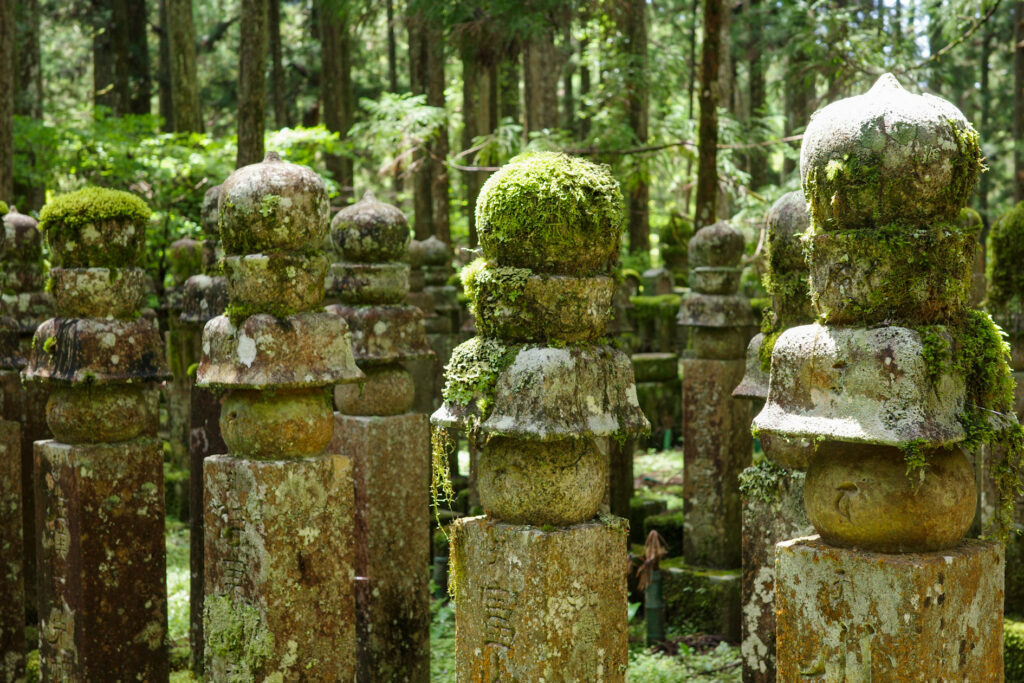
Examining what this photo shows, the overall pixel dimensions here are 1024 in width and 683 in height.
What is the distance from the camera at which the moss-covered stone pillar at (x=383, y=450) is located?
5.77m

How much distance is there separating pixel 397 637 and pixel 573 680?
2.73 meters

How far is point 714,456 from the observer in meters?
7.31

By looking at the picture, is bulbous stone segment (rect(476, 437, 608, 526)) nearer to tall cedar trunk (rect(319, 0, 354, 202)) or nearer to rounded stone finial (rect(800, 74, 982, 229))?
rounded stone finial (rect(800, 74, 982, 229))

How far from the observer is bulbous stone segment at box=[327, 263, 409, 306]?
5883mm

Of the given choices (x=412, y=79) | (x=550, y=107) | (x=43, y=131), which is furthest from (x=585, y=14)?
(x=43, y=131)

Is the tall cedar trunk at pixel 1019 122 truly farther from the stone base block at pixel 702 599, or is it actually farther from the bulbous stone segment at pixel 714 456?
the stone base block at pixel 702 599

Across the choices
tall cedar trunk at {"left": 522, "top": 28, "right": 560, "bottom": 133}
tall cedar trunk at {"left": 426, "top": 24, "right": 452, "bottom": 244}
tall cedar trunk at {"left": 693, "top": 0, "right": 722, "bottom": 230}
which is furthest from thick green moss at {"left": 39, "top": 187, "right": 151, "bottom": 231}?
tall cedar trunk at {"left": 426, "top": 24, "right": 452, "bottom": 244}

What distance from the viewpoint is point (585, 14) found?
1374 centimetres

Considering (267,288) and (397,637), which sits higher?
(267,288)

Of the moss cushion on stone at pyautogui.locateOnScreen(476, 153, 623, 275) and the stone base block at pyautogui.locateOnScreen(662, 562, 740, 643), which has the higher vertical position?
the moss cushion on stone at pyautogui.locateOnScreen(476, 153, 623, 275)

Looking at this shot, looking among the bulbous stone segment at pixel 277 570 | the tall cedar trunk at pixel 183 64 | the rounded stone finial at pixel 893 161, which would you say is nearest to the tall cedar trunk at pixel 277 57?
the tall cedar trunk at pixel 183 64

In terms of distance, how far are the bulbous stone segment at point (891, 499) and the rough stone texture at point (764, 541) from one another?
1.63 meters

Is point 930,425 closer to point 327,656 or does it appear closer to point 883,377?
point 883,377

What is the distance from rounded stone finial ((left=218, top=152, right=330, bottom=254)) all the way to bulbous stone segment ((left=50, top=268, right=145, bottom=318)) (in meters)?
0.87
